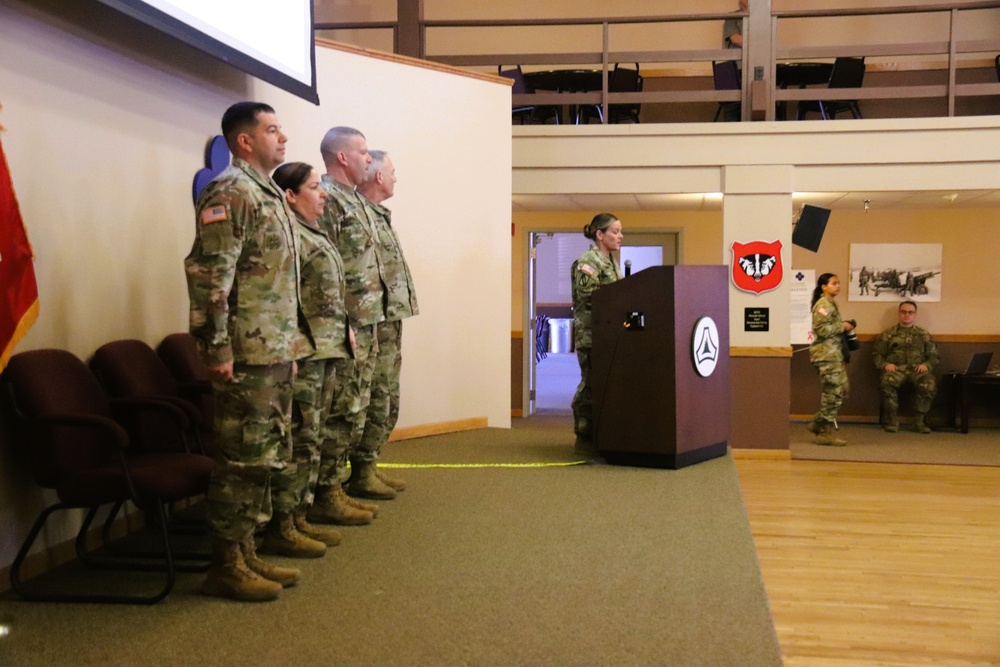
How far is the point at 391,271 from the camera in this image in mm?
4059

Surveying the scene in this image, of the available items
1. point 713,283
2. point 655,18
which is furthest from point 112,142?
point 655,18

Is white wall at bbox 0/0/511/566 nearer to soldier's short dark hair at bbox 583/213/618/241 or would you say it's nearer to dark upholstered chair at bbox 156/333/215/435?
dark upholstered chair at bbox 156/333/215/435

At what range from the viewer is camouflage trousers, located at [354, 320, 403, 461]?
13.5 feet

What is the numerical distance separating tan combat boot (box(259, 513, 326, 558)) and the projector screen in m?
1.81

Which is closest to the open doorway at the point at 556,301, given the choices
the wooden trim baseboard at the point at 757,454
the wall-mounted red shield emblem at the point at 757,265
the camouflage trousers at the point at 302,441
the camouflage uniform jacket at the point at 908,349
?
the camouflage uniform jacket at the point at 908,349

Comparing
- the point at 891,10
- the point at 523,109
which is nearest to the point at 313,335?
the point at 523,109

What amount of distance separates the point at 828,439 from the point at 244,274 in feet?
22.6

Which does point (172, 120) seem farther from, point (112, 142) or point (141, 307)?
point (141, 307)

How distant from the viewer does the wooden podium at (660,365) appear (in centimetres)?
507

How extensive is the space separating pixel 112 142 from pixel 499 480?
7.77ft

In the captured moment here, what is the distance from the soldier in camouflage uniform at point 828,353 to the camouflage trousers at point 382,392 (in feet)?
18.4

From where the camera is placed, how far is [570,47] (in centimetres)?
1021

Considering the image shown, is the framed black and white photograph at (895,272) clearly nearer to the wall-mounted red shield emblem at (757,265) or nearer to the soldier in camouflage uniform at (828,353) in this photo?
the soldier in camouflage uniform at (828,353)

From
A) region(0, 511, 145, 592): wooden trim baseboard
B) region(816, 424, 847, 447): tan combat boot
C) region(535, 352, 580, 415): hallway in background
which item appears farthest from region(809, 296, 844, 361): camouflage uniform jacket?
region(0, 511, 145, 592): wooden trim baseboard
